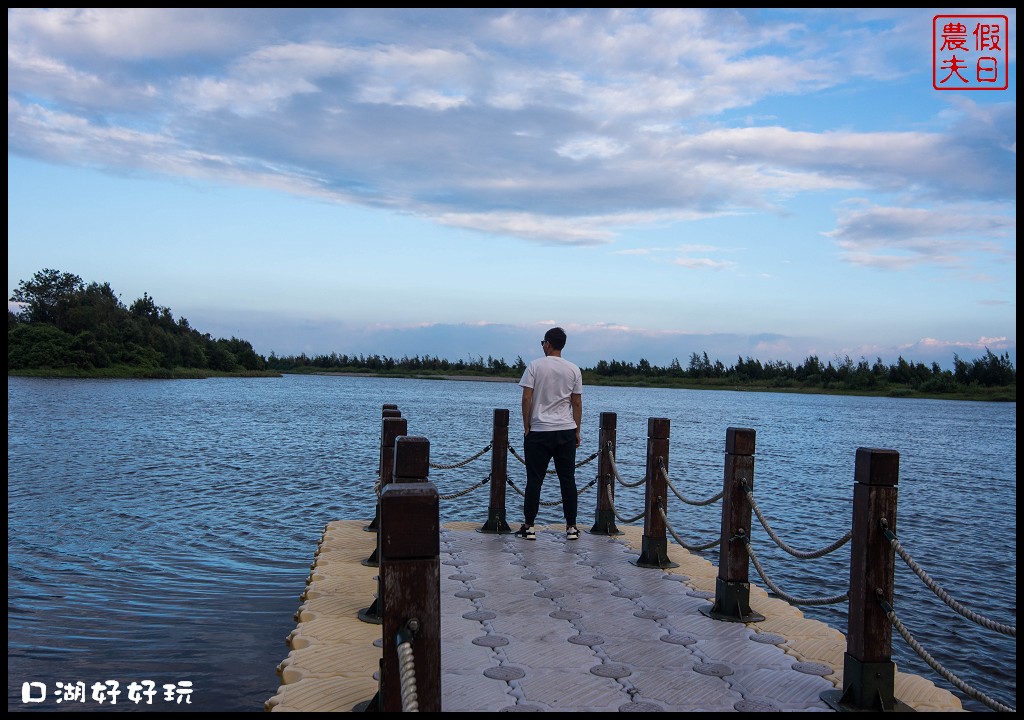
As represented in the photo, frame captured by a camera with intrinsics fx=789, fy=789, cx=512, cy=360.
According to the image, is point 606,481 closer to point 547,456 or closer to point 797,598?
point 547,456

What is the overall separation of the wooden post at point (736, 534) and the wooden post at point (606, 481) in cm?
289

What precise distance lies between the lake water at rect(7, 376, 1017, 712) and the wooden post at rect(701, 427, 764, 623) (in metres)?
2.37

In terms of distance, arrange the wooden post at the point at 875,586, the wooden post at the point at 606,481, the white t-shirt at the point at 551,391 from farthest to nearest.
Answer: the wooden post at the point at 606,481
the white t-shirt at the point at 551,391
the wooden post at the point at 875,586

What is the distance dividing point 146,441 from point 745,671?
24296mm

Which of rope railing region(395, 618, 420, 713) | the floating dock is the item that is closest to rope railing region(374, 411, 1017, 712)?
rope railing region(395, 618, 420, 713)

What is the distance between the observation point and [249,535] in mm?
11648

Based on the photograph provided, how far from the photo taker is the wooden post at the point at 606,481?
29.5ft

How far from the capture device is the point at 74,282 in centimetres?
9131

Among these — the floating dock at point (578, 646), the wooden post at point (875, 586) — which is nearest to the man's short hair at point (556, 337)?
the floating dock at point (578, 646)

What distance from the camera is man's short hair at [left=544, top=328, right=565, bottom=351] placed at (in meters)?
8.34

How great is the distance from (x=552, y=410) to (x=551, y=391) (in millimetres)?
210

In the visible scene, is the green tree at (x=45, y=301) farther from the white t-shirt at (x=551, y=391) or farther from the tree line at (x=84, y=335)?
the white t-shirt at (x=551, y=391)

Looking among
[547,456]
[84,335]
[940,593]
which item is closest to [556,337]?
[547,456]

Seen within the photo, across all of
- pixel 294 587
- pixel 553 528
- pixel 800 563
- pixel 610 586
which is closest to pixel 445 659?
pixel 610 586
